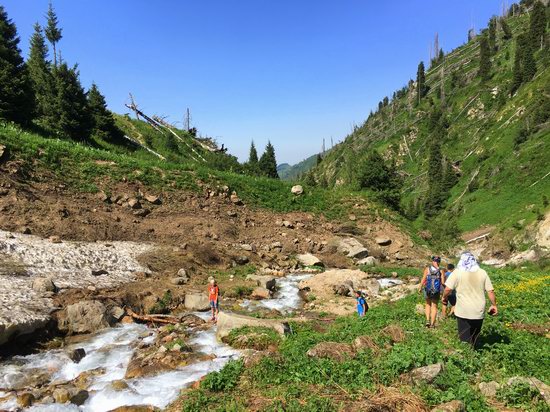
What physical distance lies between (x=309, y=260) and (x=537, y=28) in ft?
460

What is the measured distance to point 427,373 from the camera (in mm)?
6867

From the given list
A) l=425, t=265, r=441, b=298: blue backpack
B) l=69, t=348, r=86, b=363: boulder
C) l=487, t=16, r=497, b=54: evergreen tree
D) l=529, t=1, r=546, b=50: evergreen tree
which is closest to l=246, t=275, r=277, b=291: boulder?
l=69, t=348, r=86, b=363: boulder

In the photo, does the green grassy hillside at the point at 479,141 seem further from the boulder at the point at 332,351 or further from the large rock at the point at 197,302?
the boulder at the point at 332,351

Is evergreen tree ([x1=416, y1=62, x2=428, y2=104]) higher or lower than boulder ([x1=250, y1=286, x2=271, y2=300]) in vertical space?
higher

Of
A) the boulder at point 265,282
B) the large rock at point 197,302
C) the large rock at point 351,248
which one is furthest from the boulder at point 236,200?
the large rock at point 197,302

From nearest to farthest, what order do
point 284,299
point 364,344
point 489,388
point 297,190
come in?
1. point 489,388
2. point 364,344
3. point 284,299
4. point 297,190

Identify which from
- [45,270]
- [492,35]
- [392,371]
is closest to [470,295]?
[392,371]

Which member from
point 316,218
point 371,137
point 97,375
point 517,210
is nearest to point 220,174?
point 316,218

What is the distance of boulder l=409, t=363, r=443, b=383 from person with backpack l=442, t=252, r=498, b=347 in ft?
4.92

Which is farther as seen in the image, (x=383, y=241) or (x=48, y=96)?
(x=48, y=96)

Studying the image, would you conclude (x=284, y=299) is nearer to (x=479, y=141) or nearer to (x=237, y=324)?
(x=237, y=324)

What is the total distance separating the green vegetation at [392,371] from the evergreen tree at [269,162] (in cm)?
7182

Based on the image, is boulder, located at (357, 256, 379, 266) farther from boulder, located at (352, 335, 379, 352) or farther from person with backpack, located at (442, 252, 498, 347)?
person with backpack, located at (442, 252, 498, 347)

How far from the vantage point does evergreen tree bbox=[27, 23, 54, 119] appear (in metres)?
38.5
